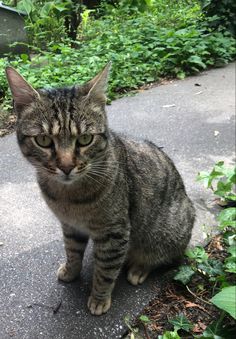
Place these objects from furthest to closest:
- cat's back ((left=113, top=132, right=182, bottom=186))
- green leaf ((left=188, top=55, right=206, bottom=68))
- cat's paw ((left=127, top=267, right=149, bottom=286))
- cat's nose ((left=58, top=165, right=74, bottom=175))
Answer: green leaf ((left=188, top=55, right=206, bottom=68)) → cat's paw ((left=127, top=267, right=149, bottom=286)) → cat's back ((left=113, top=132, right=182, bottom=186)) → cat's nose ((left=58, top=165, right=74, bottom=175))

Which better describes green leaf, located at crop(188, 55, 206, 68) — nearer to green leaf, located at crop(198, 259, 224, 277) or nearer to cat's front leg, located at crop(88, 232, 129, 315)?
green leaf, located at crop(198, 259, 224, 277)

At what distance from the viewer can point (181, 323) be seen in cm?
211

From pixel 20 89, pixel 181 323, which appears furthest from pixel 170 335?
Answer: pixel 20 89

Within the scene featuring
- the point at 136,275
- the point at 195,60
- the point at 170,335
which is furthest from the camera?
the point at 195,60

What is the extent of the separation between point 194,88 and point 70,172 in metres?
4.25

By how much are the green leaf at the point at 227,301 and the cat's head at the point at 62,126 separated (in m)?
0.85

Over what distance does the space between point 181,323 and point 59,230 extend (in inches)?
46.2

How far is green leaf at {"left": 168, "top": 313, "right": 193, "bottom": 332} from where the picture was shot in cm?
210

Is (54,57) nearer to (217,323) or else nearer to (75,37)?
(75,37)

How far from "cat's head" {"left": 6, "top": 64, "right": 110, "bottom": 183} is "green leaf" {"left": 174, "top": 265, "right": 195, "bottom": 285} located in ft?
3.07

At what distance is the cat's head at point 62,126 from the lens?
1868 millimetres

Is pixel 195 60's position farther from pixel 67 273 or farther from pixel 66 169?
pixel 66 169

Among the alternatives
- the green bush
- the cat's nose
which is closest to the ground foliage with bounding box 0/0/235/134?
the green bush

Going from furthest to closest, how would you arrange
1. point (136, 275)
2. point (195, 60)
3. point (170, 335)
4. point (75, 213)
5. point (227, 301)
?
point (195, 60), point (136, 275), point (75, 213), point (170, 335), point (227, 301)
